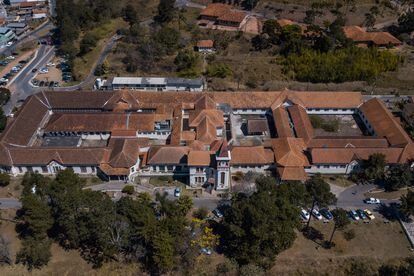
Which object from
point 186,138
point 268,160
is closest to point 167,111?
point 186,138

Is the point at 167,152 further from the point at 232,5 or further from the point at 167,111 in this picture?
the point at 232,5

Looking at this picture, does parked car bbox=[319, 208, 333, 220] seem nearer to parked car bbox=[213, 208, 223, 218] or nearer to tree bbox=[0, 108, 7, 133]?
parked car bbox=[213, 208, 223, 218]

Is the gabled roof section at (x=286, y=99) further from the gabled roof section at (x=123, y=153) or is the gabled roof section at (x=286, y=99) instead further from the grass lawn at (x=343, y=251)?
the gabled roof section at (x=123, y=153)

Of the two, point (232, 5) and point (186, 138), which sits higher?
point (232, 5)

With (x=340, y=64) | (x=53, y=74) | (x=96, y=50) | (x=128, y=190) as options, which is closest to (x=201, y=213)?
(x=128, y=190)

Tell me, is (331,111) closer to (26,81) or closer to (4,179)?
(4,179)

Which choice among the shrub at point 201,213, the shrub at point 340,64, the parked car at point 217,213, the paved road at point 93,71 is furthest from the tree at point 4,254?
the shrub at point 340,64

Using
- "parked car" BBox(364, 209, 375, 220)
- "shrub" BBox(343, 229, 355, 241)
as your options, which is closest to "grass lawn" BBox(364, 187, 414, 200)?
"parked car" BBox(364, 209, 375, 220)

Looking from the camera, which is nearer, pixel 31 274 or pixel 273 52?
pixel 31 274
